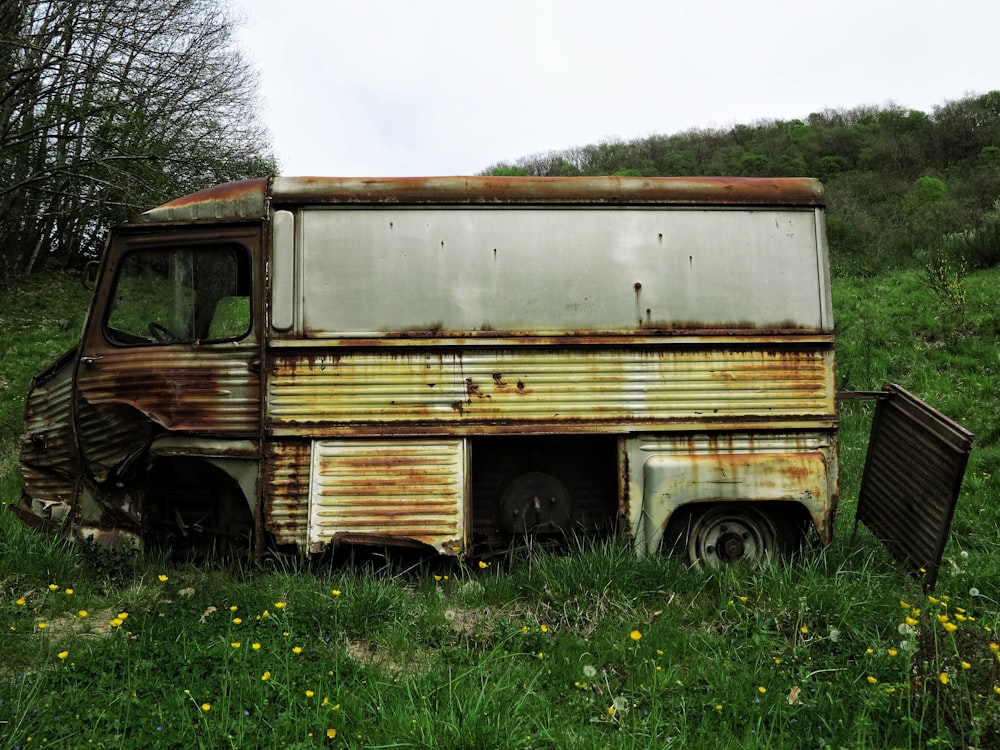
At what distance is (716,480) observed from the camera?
414 centimetres

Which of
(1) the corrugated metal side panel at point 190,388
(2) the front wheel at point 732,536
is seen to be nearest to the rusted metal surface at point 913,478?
(2) the front wheel at point 732,536

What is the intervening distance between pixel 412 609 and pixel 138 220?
3.08 metres

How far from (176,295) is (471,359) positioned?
2022 millimetres

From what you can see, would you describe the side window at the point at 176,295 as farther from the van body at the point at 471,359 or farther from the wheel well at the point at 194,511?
the wheel well at the point at 194,511

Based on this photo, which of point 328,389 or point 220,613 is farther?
point 328,389

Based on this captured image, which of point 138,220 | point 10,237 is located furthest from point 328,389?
point 10,237

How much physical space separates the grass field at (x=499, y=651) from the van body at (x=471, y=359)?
356 mm

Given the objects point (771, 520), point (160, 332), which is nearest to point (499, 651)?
point (771, 520)

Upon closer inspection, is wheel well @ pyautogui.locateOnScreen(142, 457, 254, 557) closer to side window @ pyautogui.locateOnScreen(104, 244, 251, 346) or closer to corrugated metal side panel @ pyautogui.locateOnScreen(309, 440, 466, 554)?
corrugated metal side panel @ pyautogui.locateOnScreen(309, 440, 466, 554)

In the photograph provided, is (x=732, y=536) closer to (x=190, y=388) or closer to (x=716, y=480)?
(x=716, y=480)

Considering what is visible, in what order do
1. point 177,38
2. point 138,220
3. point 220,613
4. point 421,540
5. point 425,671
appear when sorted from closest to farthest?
point 425,671, point 220,613, point 421,540, point 138,220, point 177,38

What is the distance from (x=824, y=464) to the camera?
4148mm

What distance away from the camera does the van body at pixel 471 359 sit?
4117mm

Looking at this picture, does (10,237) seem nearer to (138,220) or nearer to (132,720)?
(138,220)
